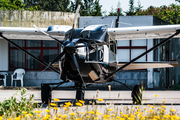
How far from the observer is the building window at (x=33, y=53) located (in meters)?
19.0

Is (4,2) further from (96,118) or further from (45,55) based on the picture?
(96,118)

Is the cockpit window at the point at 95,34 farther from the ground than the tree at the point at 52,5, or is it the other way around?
the tree at the point at 52,5

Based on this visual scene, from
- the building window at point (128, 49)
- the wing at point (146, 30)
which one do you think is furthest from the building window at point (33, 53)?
the wing at point (146, 30)

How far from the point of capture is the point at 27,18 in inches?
742

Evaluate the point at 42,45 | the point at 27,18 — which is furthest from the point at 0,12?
the point at 42,45

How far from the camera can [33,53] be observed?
62.3 feet

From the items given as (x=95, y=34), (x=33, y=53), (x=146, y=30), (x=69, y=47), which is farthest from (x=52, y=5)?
(x=69, y=47)

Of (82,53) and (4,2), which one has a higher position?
(4,2)

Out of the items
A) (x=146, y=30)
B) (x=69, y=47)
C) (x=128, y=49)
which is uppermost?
(x=146, y=30)

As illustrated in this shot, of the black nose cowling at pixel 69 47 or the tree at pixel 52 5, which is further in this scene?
the tree at pixel 52 5

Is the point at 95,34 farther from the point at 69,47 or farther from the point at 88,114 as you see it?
the point at 88,114

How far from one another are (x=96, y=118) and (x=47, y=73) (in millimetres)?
15508

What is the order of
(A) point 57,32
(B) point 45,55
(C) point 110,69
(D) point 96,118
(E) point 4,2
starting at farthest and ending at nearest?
(E) point 4,2 < (B) point 45,55 < (A) point 57,32 < (C) point 110,69 < (D) point 96,118

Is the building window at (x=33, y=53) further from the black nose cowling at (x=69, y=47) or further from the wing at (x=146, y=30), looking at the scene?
the black nose cowling at (x=69, y=47)
